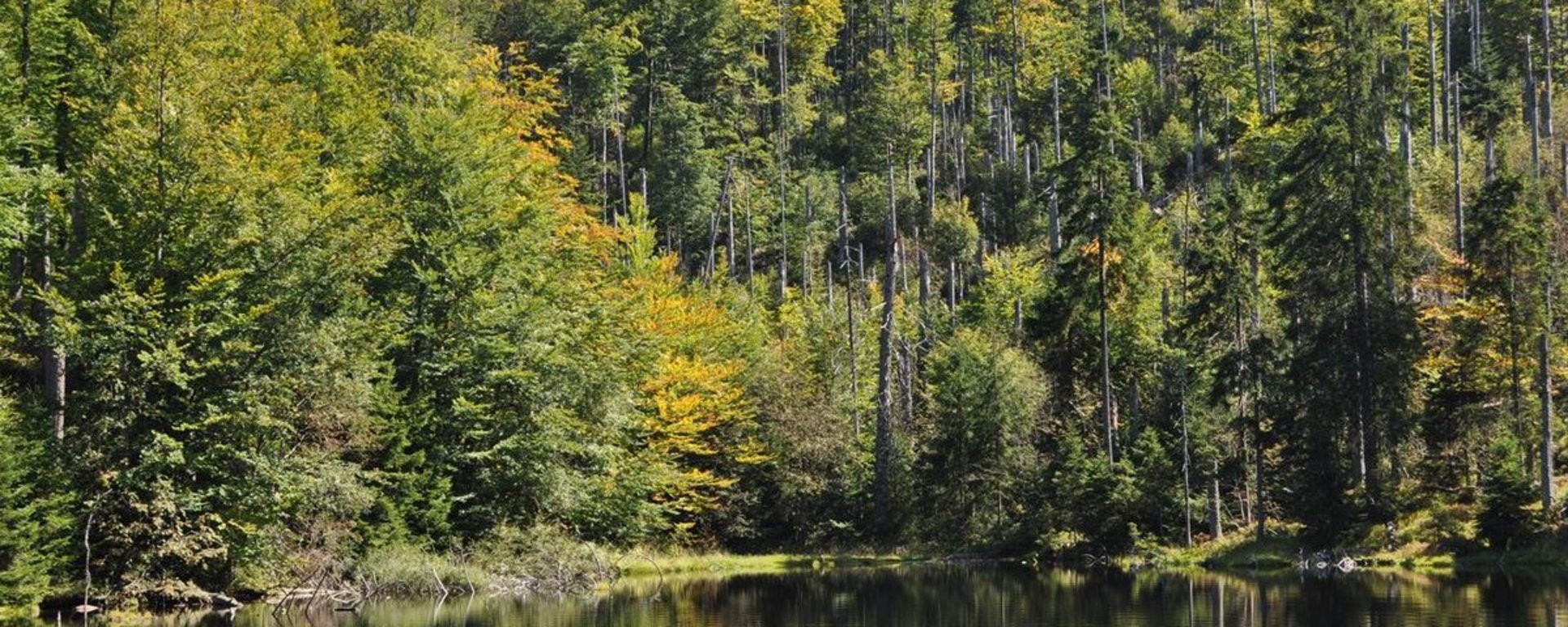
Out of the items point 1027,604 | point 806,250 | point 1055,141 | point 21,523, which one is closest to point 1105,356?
point 1027,604

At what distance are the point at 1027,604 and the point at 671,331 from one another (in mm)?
24685

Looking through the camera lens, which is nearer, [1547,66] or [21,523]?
[21,523]

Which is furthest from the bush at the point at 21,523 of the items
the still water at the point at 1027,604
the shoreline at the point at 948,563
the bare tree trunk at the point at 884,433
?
the bare tree trunk at the point at 884,433

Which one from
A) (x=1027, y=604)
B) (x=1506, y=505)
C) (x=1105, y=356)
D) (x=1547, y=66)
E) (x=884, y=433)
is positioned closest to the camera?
(x=1027, y=604)

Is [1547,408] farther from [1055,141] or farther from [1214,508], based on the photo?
[1055,141]

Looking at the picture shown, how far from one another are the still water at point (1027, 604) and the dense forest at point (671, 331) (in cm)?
413

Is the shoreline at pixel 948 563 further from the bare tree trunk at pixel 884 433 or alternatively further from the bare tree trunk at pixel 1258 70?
the bare tree trunk at pixel 1258 70

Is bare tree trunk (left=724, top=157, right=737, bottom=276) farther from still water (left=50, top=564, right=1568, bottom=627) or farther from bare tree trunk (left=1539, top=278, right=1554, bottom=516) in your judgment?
bare tree trunk (left=1539, top=278, right=1554, bottom=516)

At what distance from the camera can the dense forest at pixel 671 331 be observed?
106 feet

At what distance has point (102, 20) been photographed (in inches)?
1379

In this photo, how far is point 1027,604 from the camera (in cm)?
3106

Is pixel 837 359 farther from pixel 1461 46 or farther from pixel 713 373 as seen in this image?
pixel 1461 46

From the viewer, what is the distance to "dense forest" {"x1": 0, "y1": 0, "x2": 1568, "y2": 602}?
3231 centimetres

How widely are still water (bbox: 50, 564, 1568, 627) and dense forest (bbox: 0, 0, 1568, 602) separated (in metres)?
4.13
